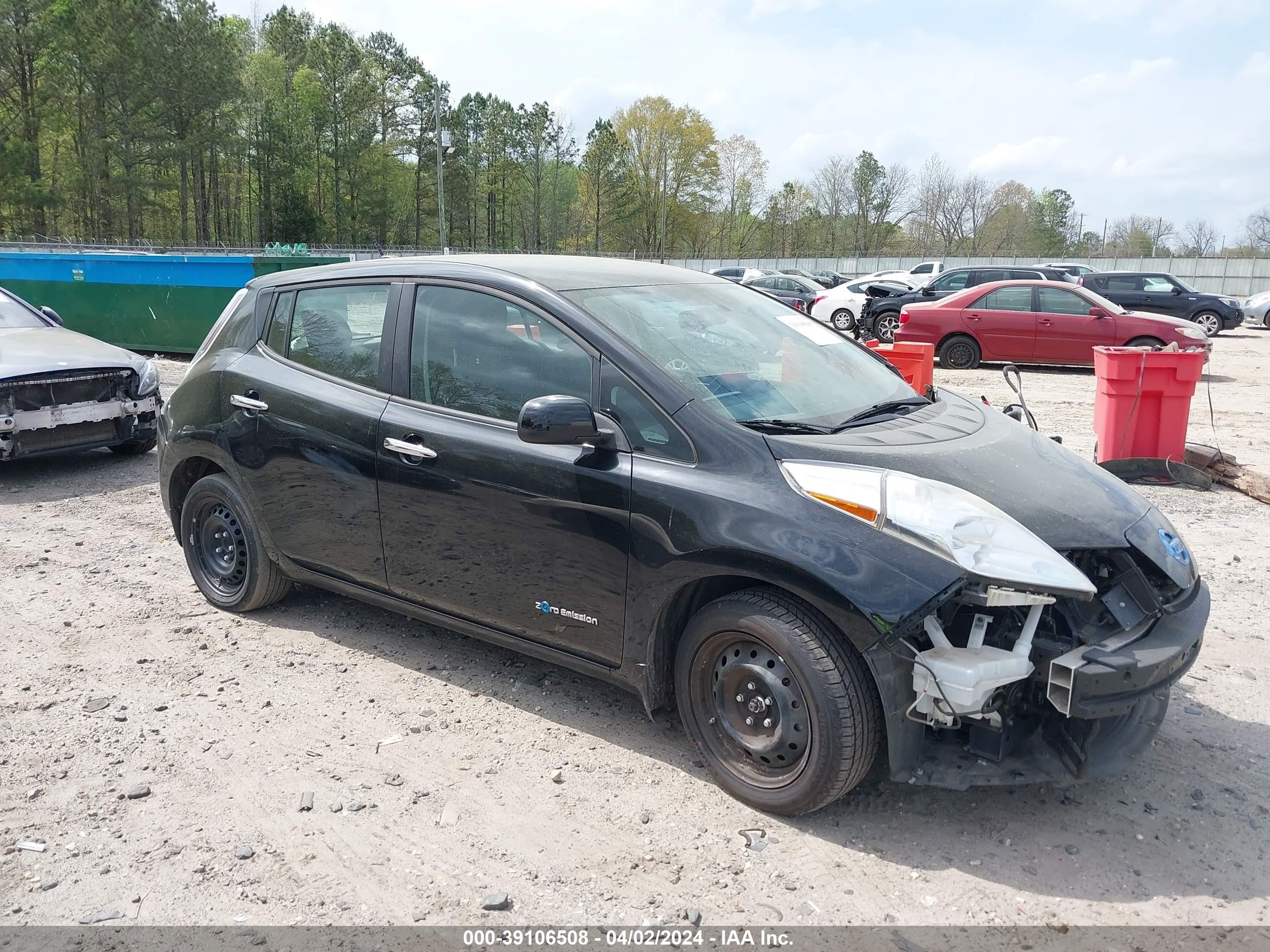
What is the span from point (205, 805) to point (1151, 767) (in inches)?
132

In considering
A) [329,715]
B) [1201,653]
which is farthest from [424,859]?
[1201,653]

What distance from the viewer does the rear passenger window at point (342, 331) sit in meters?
4.11

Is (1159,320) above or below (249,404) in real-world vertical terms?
above

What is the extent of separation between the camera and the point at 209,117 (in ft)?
176

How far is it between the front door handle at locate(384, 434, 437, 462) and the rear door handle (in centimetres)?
87

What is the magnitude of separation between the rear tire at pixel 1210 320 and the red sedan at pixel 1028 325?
694 cm

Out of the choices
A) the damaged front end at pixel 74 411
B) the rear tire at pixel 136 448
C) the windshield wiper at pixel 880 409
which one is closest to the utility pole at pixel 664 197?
the rear tire at pixel 136 448

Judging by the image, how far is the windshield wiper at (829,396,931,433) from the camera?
3.43 m

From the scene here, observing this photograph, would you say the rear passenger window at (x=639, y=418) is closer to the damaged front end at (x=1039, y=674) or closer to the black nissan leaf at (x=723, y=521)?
the black nissan leaf at (x=723, y=521)

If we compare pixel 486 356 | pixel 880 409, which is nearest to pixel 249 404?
pixel 486 356

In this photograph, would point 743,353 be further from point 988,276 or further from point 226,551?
point 988,276

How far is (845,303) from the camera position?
21984 mm

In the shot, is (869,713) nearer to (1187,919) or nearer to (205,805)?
(1187,919)

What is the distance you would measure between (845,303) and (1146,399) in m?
14.7
